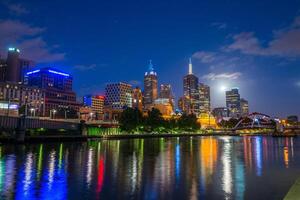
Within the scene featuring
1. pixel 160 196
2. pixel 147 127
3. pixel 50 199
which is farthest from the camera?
pixel 147 127

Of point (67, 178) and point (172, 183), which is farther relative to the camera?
point (67, 178)

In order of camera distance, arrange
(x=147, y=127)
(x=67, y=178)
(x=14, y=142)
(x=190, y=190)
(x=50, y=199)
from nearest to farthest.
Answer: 1. (x=50, y=199)
2. (x=190, y=190)
3. (x=67, y=178)
4. (x=14, y=142)
5. (x=147, y=127)

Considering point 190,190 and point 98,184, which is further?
point 98,184

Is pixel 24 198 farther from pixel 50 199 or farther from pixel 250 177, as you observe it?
pixel 250 177

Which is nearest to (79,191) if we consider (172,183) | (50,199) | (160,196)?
(50,199)

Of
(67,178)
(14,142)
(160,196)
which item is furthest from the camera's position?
(14,142)

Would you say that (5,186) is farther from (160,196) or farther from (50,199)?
(160,196)

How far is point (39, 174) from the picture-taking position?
26016 mm

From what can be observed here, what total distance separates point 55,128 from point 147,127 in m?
86.1

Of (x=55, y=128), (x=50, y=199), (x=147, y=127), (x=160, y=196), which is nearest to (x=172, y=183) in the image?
(x=160, y=196)

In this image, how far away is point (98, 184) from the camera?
71.7 feet

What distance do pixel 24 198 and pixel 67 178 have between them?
281 inches

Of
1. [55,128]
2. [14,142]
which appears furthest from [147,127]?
[14,142]

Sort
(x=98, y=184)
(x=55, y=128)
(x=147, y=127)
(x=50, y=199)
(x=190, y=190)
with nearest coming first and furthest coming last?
(x=50, y=199), (x=190, y=190), (x=98, y=184), (x=55, y=128), (x=147, y=127)
